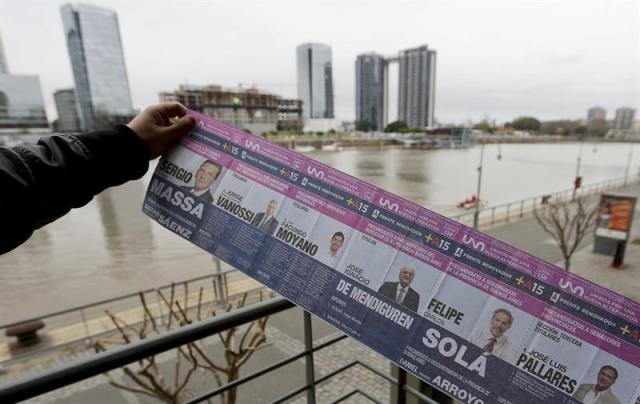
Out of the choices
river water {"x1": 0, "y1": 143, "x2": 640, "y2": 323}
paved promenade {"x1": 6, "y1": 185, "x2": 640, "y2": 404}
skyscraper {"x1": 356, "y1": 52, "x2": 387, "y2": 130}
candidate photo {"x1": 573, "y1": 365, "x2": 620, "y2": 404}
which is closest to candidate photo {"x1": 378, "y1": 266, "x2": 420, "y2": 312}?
candidate photo {"x1": 573, "y1": 365, "x2": 620, "y2": 404}

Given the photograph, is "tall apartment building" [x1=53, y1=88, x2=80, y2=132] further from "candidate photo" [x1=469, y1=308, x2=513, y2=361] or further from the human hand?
"candidate photo" [x1=469, y1=308, x2=513, y2=361]

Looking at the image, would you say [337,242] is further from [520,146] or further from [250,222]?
[520,146]

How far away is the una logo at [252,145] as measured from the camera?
1.31 m

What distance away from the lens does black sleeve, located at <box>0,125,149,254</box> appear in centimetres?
92

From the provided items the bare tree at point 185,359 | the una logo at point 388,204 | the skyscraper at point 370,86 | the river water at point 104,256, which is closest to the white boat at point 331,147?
the river water at point 104,256

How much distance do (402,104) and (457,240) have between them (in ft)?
424

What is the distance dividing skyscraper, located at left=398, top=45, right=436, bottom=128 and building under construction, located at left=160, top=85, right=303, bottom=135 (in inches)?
1789

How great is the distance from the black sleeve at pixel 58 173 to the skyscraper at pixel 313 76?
97.8m

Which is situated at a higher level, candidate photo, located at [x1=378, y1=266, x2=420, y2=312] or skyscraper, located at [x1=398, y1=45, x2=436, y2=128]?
skyscraper, located at [x1=398, y1=45, x2=436, y2=128]

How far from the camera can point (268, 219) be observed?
124cm

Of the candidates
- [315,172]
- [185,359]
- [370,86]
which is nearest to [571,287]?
[315,172]

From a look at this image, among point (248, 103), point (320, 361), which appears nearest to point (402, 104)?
point (248, 103)

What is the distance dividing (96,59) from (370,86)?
85.8 metres

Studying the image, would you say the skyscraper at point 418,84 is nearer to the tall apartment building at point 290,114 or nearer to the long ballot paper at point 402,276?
the tall apartment building at point 290,114
